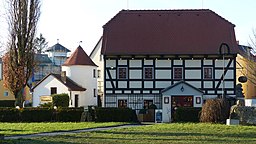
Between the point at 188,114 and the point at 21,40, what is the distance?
17176 millimetres

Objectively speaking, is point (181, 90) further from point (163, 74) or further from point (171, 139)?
point (171, 139)

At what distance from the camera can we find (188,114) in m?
40.7

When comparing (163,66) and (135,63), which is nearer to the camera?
(163,66)

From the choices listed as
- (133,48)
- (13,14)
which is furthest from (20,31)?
(133,48)

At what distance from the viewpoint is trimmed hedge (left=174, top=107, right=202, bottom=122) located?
133ft

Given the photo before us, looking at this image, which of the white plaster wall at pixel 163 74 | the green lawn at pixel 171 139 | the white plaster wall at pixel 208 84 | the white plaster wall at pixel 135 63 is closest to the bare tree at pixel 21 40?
the white plaster wall at pixel 135 63

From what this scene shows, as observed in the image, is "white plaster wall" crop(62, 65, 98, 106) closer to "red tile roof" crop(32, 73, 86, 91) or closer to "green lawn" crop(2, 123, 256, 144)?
"red tile roof" crop(32, 73, 86, 91)

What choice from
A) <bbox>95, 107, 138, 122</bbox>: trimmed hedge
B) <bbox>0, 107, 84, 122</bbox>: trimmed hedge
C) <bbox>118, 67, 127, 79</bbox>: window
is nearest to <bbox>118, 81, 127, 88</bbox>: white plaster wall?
<bbox>118, 67, 127, 79</bbox>: window

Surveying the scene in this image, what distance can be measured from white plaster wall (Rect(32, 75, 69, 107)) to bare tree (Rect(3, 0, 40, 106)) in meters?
8.15

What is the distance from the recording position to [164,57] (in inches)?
2073

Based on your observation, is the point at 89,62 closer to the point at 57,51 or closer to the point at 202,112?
the point at 202,112

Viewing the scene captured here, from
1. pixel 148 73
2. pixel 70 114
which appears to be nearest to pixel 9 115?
pixel 70 114

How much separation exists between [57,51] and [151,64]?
62.5 meters

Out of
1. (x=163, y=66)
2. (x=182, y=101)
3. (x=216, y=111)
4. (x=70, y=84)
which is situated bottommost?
(x=216, y=111)
